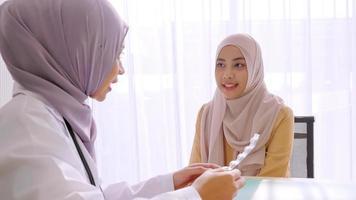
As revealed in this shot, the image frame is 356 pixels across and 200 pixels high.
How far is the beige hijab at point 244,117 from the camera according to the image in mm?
1688

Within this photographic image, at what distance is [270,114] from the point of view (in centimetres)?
169

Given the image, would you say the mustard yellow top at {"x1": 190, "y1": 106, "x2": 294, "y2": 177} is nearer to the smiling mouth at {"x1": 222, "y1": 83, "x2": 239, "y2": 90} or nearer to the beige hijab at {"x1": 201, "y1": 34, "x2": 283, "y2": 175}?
the beige hijab at {"x1": 201, "y1": 34, "x2": 283, "y2": 175}

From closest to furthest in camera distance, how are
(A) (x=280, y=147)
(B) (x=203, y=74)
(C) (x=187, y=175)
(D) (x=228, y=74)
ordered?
(C) (x=187, y=175) < (A) (x=280, y=147) < (D) (x=228, y=74) < (B) (x=203, y=74)

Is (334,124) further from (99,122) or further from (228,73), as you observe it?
(99,122)

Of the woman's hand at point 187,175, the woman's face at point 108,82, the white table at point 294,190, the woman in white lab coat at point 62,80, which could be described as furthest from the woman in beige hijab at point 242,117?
the woman's face at point 108,82

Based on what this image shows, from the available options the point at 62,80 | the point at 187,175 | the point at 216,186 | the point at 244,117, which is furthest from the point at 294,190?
the point at 62,80

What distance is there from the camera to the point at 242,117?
5.81 ft

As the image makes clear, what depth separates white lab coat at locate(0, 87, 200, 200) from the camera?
655mm

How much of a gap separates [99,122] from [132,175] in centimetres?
44

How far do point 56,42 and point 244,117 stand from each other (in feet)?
3.57

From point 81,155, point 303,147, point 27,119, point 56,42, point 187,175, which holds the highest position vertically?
point 56,42

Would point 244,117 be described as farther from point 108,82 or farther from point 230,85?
point 108,82

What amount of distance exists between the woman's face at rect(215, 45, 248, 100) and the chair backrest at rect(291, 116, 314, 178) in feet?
1.07

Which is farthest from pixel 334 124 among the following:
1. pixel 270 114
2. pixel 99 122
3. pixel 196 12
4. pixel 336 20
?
pixel 99 122
